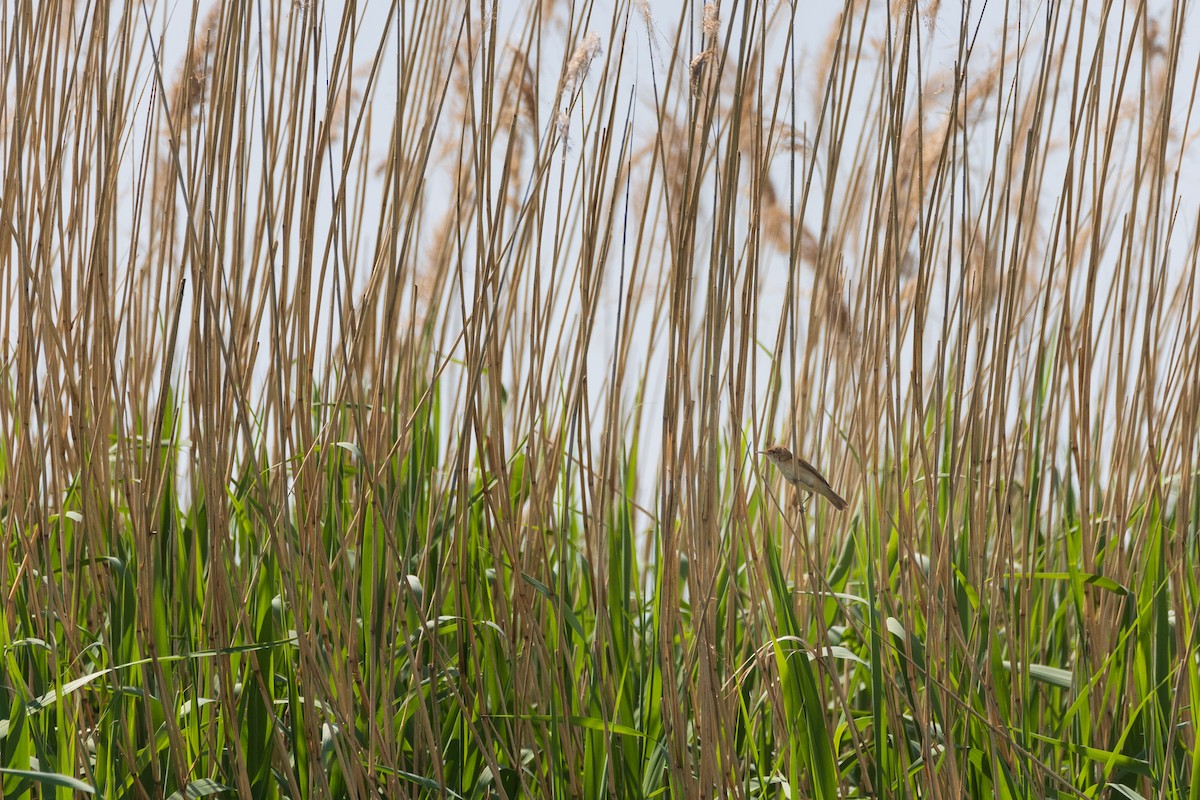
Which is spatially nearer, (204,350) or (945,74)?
(204,350)

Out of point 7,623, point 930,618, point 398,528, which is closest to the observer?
point 930,618

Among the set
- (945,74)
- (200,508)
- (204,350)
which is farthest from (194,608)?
(945,74)

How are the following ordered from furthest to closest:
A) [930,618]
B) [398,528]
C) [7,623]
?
1. [398,528]
2. [7,623]
3. [930,618]

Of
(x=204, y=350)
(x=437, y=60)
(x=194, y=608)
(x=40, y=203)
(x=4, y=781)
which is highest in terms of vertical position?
(x=437, y=60)

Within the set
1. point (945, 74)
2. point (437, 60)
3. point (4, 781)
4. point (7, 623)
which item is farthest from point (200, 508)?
point (945, 74)

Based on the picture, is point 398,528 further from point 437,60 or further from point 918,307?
point 918,307

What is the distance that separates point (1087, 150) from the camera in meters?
1.09

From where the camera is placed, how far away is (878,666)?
1.04 metres

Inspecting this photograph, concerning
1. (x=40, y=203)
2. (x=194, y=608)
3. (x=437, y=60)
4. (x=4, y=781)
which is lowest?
(x=4, y=781)

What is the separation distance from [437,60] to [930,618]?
0.74 meters

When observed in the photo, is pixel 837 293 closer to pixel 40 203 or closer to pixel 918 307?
pixel 918 307

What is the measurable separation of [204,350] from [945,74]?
0.78 m

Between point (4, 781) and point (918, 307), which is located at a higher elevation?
point (918, 307)

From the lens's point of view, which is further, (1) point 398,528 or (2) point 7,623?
(1) point 398,528
